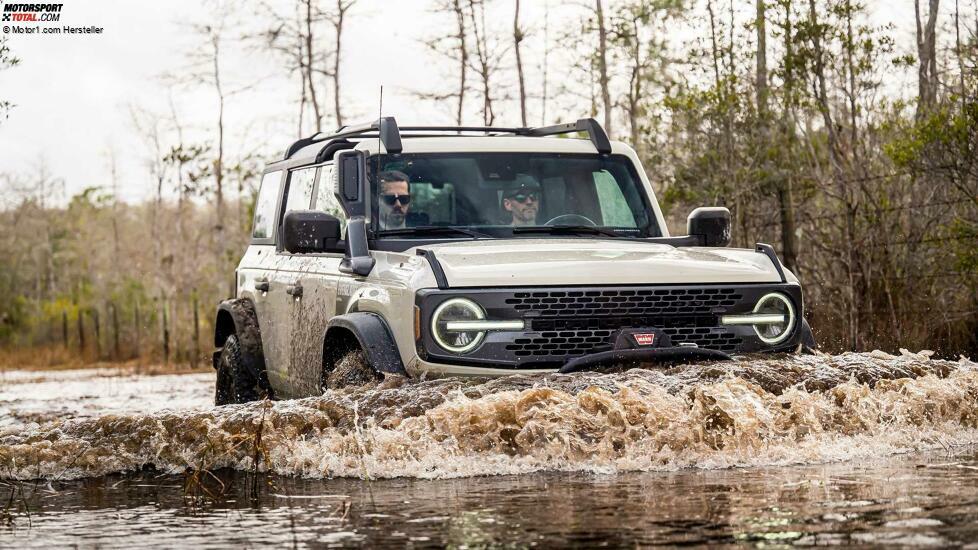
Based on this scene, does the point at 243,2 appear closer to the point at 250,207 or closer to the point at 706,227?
the point at 250,207

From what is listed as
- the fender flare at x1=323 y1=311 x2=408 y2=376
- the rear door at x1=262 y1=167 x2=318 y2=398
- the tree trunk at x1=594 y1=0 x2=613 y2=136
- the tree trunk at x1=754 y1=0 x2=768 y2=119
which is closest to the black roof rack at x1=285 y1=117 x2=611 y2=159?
the rear door at x1=262 y1=167 x2=318 y2=398

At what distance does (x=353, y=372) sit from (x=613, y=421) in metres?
1.42

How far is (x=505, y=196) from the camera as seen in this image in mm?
8430

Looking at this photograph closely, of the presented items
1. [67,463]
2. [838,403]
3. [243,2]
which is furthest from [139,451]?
[243,2]

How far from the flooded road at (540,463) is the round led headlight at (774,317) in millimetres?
251

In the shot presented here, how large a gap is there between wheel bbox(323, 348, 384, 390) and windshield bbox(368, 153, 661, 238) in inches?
32.3

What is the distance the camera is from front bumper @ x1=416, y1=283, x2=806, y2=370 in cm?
697

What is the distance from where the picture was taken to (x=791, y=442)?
271 inches

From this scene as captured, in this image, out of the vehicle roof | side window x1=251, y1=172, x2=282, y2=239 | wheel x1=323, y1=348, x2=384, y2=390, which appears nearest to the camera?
wheel x1=323, y1=348, x2=384, y2=390

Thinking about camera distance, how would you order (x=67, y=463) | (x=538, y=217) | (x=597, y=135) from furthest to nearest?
(x=597, y=135)
(x=538, y=217)
(x=67, y=463)

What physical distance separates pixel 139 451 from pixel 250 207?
25.2m

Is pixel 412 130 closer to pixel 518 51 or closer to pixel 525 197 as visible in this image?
pixel 525 197

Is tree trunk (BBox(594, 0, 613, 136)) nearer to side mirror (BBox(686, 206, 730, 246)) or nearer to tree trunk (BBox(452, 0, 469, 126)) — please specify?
tree trunk (BBox(452, 0, 469, 126))

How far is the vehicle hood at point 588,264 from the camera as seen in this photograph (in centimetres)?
700
